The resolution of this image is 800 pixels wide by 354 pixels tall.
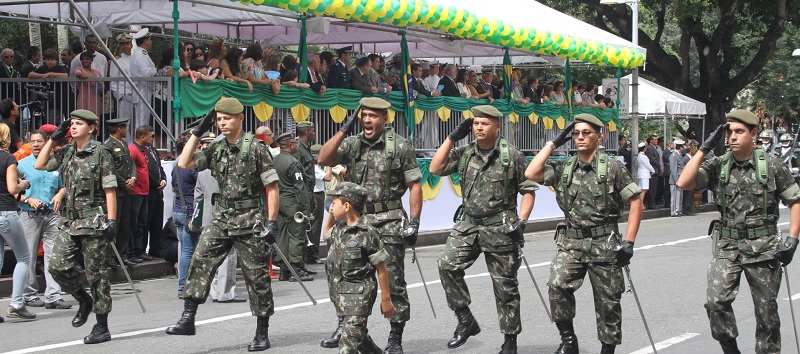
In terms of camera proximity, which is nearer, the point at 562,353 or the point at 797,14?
the point at 562,353


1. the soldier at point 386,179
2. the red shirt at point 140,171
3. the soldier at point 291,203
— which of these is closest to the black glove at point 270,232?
the soldier at point 386,179

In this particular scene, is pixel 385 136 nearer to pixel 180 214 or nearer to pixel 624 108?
pixel 180 214

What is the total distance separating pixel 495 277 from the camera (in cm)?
827

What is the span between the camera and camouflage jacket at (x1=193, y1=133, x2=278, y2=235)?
867 cm

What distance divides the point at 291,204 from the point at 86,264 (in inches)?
181

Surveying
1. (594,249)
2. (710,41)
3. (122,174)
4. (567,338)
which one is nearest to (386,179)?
(594,249)

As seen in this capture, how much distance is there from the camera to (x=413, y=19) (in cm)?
1750

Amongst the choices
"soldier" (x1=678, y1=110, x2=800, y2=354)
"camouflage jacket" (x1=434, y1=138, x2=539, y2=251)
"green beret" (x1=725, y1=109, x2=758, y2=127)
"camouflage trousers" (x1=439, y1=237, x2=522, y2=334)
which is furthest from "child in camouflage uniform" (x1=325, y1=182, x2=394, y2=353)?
"green beret" (x1=725, y1=109, x2=758, y2=127)

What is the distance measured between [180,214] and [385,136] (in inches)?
192

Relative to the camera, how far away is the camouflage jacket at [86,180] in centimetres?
920

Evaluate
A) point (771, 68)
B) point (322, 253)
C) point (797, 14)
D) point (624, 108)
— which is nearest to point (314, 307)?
point (322, 253)

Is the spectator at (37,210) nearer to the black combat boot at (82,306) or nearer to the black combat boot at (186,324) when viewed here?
the black combat boot at (82,306)

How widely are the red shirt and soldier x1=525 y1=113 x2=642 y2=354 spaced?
6.80 metres

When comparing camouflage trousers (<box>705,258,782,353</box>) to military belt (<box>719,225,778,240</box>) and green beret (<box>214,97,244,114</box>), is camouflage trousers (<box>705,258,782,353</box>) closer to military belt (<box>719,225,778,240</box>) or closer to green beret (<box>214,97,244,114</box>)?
military belt (<box>719,225,778,240</box>)
